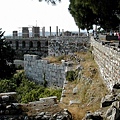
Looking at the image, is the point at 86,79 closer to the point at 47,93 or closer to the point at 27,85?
the point at 47,93

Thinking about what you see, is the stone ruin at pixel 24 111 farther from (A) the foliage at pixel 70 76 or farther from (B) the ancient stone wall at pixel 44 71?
(B) the ancient stone wall at pixel 44 71

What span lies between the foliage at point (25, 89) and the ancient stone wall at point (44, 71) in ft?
2.07

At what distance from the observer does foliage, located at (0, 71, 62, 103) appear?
63.1 ft

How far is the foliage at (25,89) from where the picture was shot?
19219mm

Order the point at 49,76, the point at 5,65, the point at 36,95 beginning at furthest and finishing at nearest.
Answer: the point at 5,65
the point at 49,76
the point at 36,95

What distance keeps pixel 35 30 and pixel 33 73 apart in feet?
52.9

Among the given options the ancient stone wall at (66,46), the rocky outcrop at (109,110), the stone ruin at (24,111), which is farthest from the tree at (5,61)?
→ the rocky outcrop at (109,110)

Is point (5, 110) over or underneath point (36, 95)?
over

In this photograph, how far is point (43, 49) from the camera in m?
38.1

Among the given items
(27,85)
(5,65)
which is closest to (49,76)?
(27,85)

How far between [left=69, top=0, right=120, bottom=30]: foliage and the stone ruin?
4312 millimetres

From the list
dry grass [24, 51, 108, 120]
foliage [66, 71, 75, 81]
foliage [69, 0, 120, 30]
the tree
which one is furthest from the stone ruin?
the tree

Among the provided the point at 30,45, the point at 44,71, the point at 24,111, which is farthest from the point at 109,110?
the point at 30,45

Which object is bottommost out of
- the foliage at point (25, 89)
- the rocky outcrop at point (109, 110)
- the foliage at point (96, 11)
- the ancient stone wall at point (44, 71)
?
the foliage at point (25, 89)
